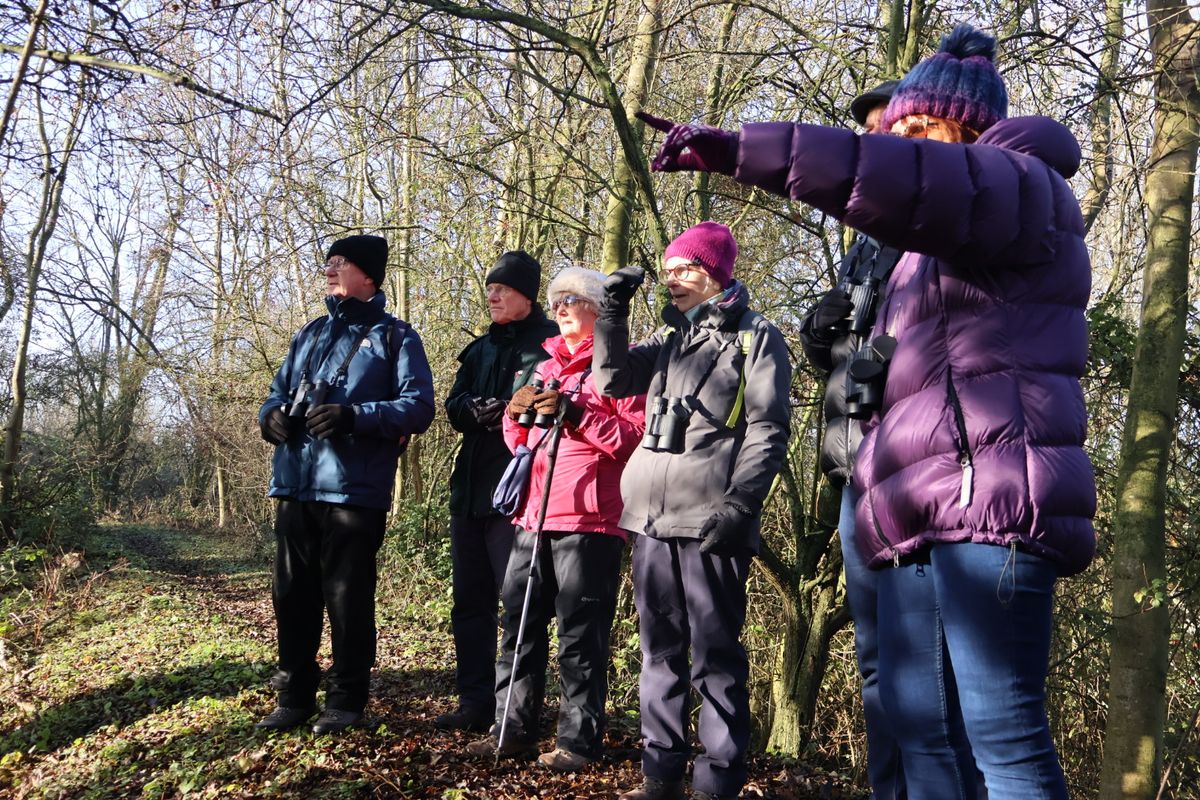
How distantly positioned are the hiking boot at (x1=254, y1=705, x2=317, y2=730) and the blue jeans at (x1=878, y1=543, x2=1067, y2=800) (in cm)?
326

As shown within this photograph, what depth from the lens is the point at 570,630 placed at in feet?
13.3

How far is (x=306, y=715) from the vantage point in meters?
4.55

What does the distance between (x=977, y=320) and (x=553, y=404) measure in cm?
227

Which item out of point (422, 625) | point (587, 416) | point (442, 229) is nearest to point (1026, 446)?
point (587, 416)

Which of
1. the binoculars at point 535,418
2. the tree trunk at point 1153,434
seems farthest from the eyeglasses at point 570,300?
the tree trunk at point 1153,434

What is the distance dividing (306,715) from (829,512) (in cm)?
328

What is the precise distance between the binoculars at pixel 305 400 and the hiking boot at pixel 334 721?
135 cm

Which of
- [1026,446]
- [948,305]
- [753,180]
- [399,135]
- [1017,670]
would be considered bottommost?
[1017,670]

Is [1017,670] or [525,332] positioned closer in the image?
[1017,670]

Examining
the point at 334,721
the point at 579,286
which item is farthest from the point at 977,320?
the point at 334,721

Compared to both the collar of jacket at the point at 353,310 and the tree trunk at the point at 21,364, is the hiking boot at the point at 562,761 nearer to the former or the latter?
Result: the collar of jacket at the point at 353,310

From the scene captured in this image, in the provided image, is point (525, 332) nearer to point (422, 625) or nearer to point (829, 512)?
point (829, 512)

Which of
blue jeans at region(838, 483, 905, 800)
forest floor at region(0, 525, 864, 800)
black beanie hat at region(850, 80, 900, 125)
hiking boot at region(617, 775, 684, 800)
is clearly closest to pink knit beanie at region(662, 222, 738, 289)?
black beanie hat at region(850, 80, 900, 125)

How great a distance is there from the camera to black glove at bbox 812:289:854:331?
2.82 meters
